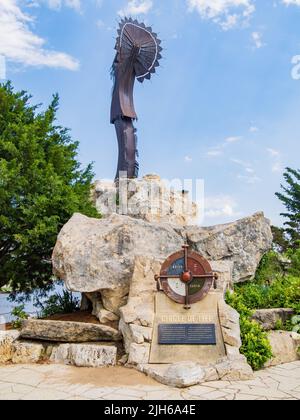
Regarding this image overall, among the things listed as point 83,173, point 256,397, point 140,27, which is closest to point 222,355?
point 256,397

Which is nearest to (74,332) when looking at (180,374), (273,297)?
(180,374)

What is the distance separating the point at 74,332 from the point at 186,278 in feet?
6.79

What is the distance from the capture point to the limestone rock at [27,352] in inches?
247

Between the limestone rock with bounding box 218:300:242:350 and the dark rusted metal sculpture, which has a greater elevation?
the dark rusted metal sculpture

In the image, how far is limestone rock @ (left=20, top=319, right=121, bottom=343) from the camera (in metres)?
6.37

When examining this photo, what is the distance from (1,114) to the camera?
31.6ft

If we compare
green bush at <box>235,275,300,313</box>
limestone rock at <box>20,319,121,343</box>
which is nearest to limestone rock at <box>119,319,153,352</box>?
limestone rock at <box>20,319,121,343</box>

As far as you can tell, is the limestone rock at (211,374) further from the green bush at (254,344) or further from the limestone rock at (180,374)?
the green bush at (254,344)

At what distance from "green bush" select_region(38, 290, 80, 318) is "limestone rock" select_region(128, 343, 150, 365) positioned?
11.2 ft

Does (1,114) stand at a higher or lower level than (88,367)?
higher

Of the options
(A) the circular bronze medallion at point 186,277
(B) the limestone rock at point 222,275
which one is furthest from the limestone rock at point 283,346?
(A) the circular bronze medallion at point 186,277

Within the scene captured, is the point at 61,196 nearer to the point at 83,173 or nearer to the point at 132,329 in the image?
the point at 83,173

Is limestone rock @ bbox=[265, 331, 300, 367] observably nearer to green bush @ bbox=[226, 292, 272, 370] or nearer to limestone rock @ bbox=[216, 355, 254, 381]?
green bush @ bbox=[226, 292, 272, 370]

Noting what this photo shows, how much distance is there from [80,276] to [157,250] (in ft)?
5.35
